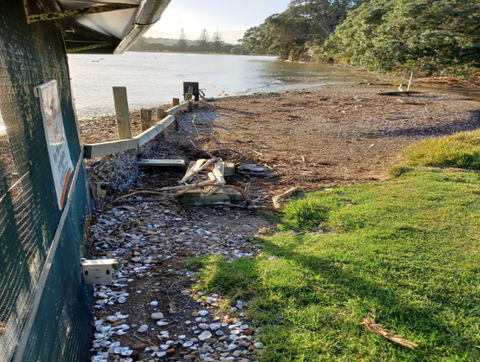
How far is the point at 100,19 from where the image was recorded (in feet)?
12.5

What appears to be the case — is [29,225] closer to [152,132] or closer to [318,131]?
[152,132]

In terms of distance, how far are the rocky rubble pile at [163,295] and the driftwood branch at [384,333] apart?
0.99 m

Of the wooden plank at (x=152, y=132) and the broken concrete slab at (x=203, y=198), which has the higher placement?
the wooden plank at (x=152, y=132)

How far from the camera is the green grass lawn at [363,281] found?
3.00m

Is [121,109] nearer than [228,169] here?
Yes

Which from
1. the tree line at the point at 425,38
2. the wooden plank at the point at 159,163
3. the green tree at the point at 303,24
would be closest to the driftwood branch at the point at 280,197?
the wooden plank at the point at 159,163

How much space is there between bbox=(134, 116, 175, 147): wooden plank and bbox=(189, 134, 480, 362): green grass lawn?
12.8ft

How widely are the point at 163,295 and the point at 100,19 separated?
9.83 ft

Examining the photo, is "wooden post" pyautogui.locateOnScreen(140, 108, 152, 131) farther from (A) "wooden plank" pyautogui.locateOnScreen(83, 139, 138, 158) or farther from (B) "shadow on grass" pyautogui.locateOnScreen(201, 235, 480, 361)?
(B) "shadow on grass" pyautogui.locateOnScreen(201, 235, 480, 361)

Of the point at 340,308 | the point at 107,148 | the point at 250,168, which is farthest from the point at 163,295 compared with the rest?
the point at 250,168

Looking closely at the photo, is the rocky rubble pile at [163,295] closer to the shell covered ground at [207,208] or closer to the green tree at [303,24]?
the shell covered ground at [207,208]

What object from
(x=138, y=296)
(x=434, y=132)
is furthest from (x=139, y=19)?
(x=434, y=132)

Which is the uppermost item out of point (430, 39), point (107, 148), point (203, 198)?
point (430, 39)

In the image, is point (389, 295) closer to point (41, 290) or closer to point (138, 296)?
point (138, 296)
